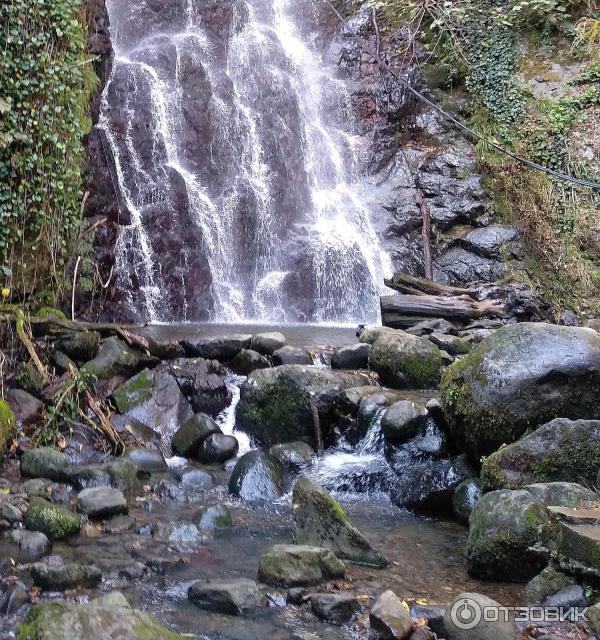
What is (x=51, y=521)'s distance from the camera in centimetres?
450

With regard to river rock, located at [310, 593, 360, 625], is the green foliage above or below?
above

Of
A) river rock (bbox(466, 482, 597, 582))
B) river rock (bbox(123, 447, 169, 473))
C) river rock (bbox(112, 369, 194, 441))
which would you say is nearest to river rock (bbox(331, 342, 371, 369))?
river rock (bbox(112, 369, 194, 441))

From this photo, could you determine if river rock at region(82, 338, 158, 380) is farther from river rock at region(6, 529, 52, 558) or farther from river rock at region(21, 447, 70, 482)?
river rock at region(6, 529, 52, 558)

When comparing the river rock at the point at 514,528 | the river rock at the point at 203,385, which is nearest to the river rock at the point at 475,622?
the river rock at the point at 514,528

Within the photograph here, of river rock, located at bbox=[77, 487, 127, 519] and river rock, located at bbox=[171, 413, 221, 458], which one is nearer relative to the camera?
river rock, located at bbox=[77, 487, 127, 519]

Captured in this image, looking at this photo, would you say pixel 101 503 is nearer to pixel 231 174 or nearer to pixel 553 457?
pixel 553 457

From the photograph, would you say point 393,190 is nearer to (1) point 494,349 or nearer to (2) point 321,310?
(2) point 321,310

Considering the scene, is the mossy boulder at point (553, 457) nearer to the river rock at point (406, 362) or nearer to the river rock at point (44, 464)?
the river rock at point (406, 362)

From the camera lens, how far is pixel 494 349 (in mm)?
5492

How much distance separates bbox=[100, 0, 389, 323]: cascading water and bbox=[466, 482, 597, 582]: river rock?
26.7 feet

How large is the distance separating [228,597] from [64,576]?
0.93m

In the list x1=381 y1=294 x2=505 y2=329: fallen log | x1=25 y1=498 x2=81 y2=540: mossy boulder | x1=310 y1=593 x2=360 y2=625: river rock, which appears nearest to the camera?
x1=310 y1=593 x2=360 y2=625: river rock

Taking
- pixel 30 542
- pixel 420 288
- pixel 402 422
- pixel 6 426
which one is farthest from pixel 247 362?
pixel 420 288

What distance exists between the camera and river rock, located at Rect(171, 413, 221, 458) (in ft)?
21.2
